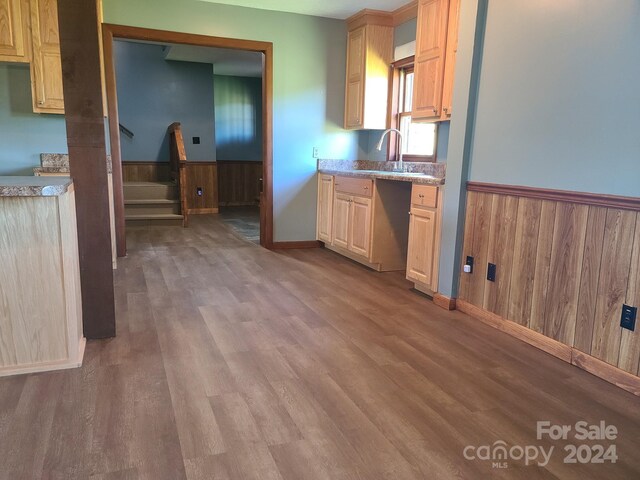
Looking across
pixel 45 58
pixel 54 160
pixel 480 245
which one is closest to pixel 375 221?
pixel 480 245

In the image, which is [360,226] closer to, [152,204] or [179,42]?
[179,42]

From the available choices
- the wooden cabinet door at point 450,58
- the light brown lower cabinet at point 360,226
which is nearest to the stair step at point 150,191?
the light brown lower cabinet at point 360,226

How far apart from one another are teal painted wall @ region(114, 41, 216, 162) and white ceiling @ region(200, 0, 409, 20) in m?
3.62

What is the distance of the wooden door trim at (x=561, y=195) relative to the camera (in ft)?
7.16

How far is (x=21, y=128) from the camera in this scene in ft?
14.2

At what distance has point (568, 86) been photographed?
2.47 meters

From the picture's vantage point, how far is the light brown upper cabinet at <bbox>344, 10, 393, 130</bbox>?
4895 millimetres

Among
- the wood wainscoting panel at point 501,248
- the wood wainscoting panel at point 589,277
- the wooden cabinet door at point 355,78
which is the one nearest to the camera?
the wood wainscoting panel at point 589,277

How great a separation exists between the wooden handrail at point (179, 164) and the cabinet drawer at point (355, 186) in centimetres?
270

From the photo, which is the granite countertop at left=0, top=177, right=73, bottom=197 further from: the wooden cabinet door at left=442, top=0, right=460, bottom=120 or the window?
the window

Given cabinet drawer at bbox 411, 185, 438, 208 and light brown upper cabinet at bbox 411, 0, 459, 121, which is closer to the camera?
cabinet drawer at bbox 411, 185, 438, 208

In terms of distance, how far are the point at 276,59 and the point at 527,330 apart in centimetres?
377

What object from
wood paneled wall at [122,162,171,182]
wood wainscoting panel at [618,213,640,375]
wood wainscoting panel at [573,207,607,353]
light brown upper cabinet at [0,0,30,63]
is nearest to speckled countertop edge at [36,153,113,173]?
light brown upper cabinet at [0,0,30,63]

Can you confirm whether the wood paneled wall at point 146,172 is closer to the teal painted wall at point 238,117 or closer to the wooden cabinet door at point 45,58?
the teal painted wall at point 238,117
